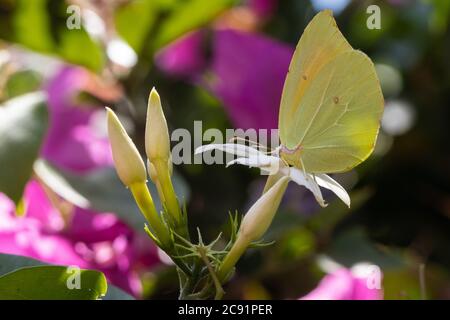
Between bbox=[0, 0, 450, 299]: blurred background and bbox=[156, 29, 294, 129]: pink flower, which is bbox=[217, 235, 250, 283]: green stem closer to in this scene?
bbox=[0, 0, 450, 299]: blurred background

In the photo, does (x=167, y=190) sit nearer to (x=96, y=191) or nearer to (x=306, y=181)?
(x=306, y=181)

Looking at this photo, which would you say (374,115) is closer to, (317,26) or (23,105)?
(317,26)

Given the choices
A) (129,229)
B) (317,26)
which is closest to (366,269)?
(129,229)

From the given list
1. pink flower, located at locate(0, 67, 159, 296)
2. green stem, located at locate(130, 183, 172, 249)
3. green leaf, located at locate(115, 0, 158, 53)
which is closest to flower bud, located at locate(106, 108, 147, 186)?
green stem, located at locate(130, 183, 172, 249)

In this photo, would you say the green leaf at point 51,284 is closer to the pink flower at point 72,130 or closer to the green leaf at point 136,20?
the pink flower at point 72,130

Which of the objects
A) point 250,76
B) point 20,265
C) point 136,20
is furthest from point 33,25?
point 20,265
